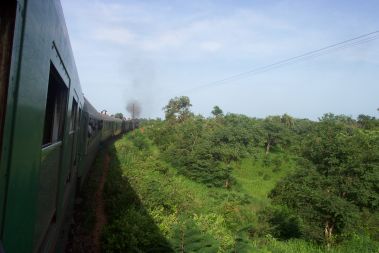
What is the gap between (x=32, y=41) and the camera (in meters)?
1.82

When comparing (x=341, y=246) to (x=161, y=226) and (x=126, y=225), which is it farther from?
(x=126, y=225)

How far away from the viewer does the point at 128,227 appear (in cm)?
880

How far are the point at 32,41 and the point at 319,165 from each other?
17043 mm

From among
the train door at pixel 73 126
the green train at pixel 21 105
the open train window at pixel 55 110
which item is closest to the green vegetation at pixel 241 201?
the train door at pixel 73 126

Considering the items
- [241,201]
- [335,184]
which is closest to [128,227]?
[335,184]

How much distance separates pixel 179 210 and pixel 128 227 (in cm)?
417

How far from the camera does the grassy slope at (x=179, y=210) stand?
8.52m

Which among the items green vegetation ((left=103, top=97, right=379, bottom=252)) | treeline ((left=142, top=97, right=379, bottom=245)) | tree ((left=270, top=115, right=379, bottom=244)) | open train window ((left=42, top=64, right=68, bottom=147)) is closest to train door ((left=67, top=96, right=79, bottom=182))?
open train window ((left=42, top=64, right=68, bottom=147))

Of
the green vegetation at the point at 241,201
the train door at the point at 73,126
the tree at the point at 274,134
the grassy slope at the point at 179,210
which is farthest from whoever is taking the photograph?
the tree at the point at 274,134

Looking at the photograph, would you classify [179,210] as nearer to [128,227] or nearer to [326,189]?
[128,227]

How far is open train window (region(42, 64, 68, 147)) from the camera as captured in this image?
3.46 meters

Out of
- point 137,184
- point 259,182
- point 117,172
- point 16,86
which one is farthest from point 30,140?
point 259,182

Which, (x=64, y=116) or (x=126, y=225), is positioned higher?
(x=64, y=116)

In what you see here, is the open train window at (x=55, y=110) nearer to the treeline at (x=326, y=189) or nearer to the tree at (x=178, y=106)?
the treeline at (x=326, y=189)
